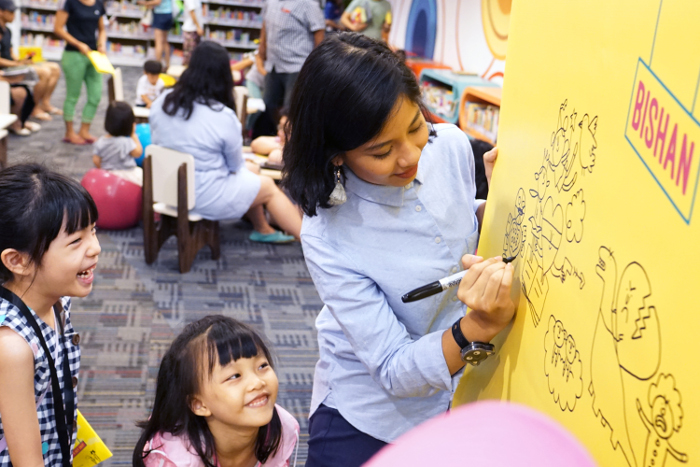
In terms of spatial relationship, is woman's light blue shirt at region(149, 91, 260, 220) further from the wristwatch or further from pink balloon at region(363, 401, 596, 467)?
pink balloon at region(363, 401, 596, 467)

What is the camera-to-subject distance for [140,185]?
4.54m

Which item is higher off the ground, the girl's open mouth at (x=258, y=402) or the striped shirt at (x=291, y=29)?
the striped shirt at (x=291, y=29)

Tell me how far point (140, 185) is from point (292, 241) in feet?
3.64

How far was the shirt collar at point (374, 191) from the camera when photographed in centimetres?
123

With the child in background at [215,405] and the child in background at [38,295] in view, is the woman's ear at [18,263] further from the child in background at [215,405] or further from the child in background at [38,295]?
the child in background at [215,405]

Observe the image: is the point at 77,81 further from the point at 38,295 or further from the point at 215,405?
the point at 215,405

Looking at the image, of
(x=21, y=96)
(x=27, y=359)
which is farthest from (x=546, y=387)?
(x=21, y=96)

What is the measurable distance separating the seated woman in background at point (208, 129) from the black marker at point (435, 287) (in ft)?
10.1

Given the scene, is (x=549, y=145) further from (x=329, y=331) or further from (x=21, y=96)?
(x=21, y=96)

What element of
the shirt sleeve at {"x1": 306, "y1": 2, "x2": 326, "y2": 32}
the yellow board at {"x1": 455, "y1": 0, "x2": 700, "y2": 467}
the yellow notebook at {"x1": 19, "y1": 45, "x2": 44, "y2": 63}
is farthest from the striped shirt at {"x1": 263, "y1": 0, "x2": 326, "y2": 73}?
the yellow board at {"x1": 455, "y1": 0, "x2": 700, "y2": 467}

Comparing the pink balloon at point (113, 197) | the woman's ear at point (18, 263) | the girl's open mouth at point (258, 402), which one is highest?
the woman's ear at point (18, 263)

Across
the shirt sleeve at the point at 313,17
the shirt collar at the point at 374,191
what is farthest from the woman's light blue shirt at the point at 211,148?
the shirt collar at the point at 374,191

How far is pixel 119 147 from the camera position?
180 inches

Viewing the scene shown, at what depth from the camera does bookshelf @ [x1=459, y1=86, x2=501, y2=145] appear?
4.51 metres
